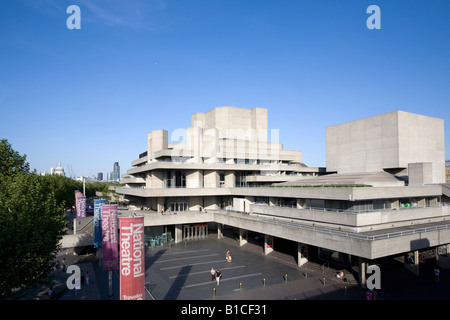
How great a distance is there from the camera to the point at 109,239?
26.6 m

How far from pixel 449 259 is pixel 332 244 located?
17013 mm

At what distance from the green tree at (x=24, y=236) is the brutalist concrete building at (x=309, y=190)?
21.6 m

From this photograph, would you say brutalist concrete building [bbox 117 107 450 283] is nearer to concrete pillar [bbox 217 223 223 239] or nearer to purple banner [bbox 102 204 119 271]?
concrete pillar [bbox 217 223 223 239]

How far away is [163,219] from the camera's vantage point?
4494cm

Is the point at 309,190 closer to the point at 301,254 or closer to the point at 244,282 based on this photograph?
the point at 301,254

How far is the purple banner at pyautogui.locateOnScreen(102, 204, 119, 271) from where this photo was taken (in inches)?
1023

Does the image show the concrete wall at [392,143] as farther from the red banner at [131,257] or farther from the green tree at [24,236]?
the green tree at [24,236]

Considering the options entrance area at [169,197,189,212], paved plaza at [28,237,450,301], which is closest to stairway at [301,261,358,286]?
paved plaza at [28,237,450,301]

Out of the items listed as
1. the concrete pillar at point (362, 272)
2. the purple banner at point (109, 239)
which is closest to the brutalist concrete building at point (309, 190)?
the concrete pillar at point (362, 272)

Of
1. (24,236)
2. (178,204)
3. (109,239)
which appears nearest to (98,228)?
(109,239)

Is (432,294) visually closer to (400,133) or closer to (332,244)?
(332,244)

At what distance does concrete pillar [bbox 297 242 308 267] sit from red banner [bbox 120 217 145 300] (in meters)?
20.8

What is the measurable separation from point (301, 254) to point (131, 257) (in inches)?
874

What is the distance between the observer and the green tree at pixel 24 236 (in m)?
18.9
